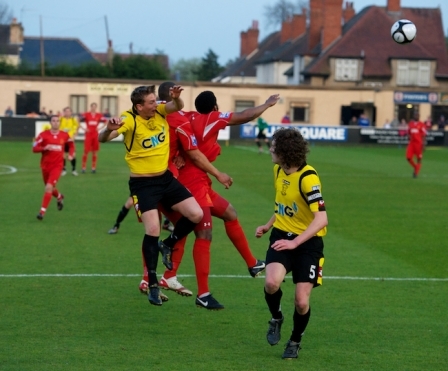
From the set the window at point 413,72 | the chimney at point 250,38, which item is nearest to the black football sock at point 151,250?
the window at point 413,72

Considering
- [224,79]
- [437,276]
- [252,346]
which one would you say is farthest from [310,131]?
[224,79]

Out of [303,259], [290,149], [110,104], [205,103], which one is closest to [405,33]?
[205,103]

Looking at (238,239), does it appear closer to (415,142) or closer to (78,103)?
(415,142)

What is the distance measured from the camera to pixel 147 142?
8695 mm

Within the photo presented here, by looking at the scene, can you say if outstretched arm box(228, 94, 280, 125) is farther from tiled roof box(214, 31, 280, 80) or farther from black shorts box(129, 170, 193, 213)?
tiled roof box(214, 31, 280, 80)

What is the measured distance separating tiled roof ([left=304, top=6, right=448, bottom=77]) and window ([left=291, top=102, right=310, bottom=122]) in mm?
7703

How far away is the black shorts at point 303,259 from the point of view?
23.0 ft

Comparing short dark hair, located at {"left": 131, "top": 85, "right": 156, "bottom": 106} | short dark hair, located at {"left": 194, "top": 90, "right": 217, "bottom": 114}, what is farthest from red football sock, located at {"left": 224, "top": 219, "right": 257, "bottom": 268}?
short dark hair, located at {"left": 131, "top": 85, "right": 156, "bottom": 106}

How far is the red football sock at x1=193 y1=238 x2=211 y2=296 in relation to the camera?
8.70 meters

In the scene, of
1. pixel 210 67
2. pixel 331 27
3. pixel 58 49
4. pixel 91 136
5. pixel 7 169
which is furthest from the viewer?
pixel 210 67

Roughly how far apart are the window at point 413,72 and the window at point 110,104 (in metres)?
23.3

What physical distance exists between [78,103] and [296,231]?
179 feet

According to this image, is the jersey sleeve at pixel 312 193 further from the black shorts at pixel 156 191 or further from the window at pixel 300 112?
the window at pixel 300 112

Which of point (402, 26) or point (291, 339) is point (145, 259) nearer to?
point (291, 339)
